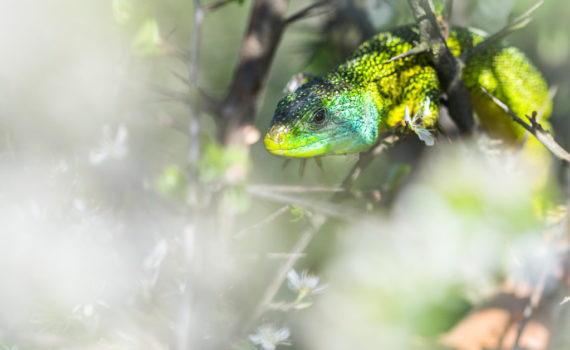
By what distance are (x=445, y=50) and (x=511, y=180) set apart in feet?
1.42

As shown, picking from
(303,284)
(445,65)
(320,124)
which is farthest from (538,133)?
(303,284)

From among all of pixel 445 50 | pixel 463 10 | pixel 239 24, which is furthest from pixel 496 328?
pixel 239 24

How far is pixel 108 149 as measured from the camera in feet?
3.04

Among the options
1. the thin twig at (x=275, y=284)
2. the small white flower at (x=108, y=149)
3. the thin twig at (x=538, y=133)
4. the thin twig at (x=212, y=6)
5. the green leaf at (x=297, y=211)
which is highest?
the thin twig at (x=212, y=6)

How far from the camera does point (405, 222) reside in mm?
917

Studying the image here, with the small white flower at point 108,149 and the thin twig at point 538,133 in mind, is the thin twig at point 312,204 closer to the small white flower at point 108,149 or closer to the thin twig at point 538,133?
the thin twig at point 538,133

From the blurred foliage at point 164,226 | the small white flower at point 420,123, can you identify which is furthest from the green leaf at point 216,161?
the small white flower at point 420,123

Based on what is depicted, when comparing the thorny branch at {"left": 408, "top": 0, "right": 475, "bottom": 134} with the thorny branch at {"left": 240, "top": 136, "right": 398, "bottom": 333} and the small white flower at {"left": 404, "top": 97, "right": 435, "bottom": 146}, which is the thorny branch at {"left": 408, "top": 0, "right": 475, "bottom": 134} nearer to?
the small white flower at {"left": 404, "top": 97, "right": 435, "bottom": 146}

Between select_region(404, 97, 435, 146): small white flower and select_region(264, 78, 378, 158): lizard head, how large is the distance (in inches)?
2.6

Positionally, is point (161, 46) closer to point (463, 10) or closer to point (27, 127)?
point (27, 127)

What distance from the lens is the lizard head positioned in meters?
0.61

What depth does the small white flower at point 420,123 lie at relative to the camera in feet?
1.95

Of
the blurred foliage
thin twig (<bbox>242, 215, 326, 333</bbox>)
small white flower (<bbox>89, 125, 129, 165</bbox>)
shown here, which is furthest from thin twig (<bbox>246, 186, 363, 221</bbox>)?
small white flower (<bbox>89, 125, 129, 165</bbox>)

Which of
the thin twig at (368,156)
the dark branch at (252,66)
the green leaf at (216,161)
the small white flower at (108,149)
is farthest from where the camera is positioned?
the dark branch at (252,66)
